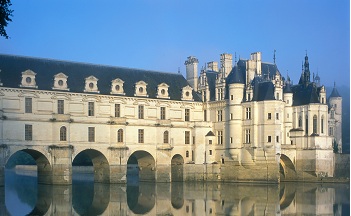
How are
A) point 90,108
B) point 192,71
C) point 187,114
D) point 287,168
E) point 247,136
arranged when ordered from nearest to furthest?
point 90,108
point 247,136
point 187,114
point 287,168
point 192,71

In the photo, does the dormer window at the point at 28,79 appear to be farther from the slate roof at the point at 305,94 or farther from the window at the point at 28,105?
the slate roof at the point at 305,94

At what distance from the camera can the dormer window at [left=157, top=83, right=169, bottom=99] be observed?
41.0 metres

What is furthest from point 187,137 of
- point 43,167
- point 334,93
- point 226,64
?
point 334,93

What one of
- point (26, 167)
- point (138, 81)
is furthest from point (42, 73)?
point (26, 167)

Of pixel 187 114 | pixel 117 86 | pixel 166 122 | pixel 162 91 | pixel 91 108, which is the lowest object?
pixel 166 122

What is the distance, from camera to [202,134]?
42.3m

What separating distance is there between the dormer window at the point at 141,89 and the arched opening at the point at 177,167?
210 inches

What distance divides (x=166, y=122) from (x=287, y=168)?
1032cm

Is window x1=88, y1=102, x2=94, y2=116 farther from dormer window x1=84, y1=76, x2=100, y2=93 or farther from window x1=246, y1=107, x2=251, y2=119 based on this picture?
window x1=246, y1=107, x2=251, y2=119

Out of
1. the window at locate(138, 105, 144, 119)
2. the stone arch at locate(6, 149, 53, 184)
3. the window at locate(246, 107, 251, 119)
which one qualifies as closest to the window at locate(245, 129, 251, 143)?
the window at locate(246, 107, 251, 119)

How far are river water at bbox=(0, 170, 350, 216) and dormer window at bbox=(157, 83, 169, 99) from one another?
6.72 metres

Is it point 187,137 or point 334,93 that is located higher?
point 334,93

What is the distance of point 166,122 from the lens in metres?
40.6

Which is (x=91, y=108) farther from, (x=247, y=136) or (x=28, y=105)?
(x=247, y=136)
